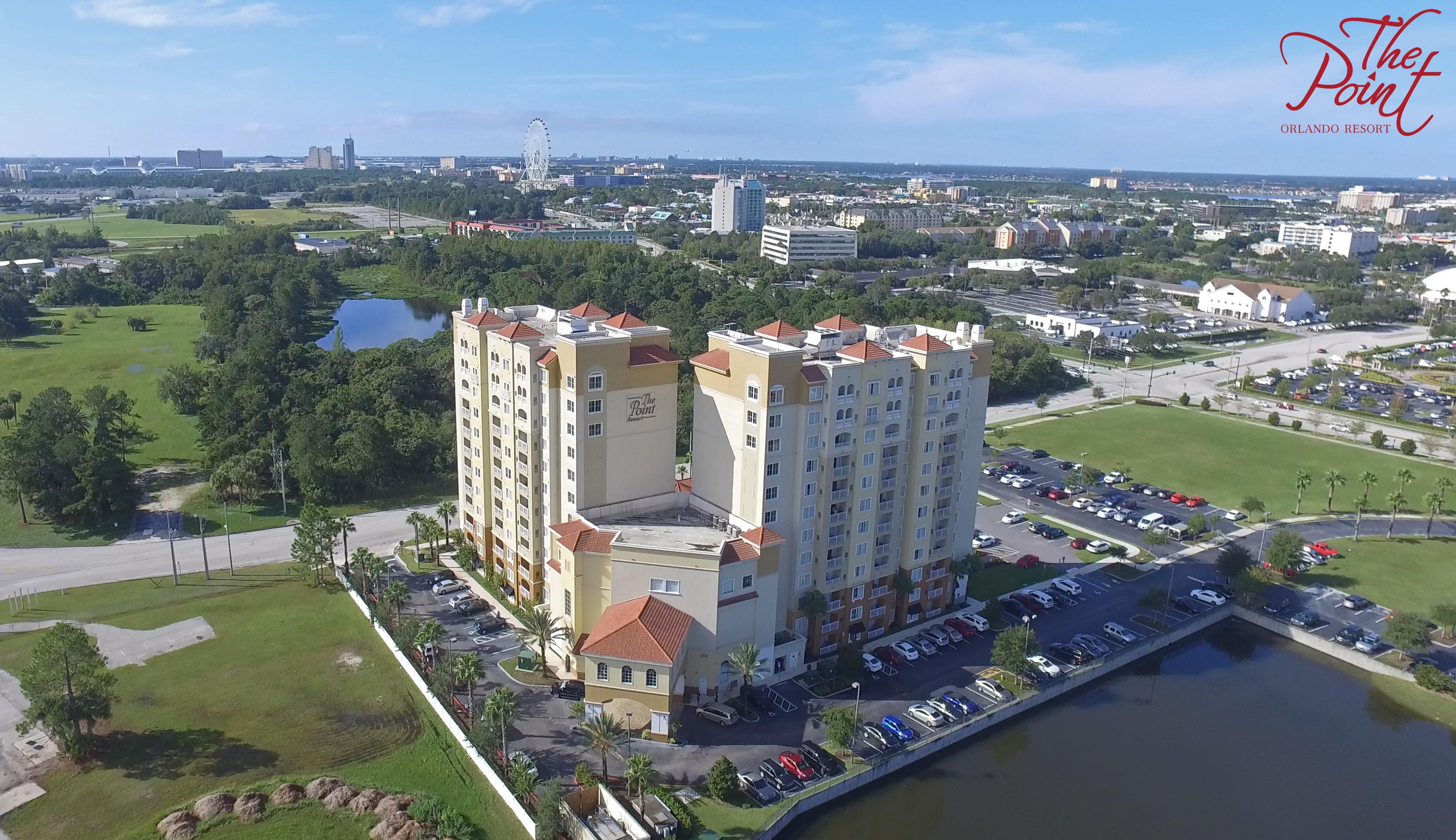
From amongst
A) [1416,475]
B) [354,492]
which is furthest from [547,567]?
[1416,475]

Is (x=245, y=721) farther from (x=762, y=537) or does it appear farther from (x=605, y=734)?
(x=762, y=537)

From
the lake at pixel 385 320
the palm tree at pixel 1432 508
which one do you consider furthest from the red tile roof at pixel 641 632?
the lake at pixel 385 320

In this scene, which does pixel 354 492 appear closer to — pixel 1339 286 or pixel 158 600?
pixel 158 600

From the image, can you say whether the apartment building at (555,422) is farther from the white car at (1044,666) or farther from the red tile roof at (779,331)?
the white car at (1044,666)

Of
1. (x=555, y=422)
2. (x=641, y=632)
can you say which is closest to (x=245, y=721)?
(x=641, y=632)

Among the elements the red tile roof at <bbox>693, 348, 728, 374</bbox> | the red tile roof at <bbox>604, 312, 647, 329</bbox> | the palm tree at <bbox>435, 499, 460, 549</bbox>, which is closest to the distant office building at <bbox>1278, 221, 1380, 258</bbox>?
the red tile roof at <bbox>604, 312, 647, 329</bbox>

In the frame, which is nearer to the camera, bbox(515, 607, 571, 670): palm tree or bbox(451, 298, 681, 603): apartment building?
bbox(515, 607, 571, 670): palm tree

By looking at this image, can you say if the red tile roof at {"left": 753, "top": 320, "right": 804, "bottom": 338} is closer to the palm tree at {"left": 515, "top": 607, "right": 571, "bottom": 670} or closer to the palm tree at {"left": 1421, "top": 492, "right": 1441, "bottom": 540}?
the palm tree at {"left": 515, "top": 607, "right": 571, "bottom": 670}

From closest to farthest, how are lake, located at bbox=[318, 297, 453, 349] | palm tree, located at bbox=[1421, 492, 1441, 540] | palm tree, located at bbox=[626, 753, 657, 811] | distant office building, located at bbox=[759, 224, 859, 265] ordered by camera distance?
palm tree, located at bbox=[626, 753, 657, 811]
palm tree, located at bbox=[1421, 492, 1441, 540]
lake, located at bbox=[318, 297, 453, 349]
distant office building, located at bbox=[759, 224, 859, 265]
